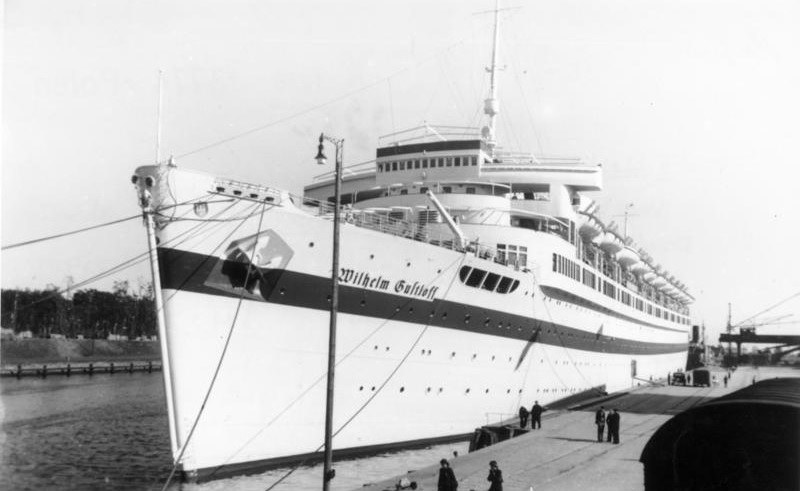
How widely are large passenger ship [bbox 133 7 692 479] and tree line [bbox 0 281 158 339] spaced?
50.6 meters

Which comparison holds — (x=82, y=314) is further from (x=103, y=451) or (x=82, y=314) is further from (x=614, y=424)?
(x=614, y=424)

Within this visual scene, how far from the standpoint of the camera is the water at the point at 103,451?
14966 millimetres

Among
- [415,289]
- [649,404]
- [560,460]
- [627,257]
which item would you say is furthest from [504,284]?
[627,257]

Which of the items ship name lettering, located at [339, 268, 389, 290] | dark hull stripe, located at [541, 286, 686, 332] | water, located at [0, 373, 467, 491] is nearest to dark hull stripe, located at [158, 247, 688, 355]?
ship name lettering, located at [339, 268, 389, 290]

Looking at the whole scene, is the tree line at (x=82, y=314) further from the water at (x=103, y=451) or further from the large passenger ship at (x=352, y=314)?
the large passenger ship at (x=352, y=314)

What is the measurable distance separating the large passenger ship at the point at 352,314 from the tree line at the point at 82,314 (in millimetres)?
50612

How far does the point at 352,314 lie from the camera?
49.4 ft

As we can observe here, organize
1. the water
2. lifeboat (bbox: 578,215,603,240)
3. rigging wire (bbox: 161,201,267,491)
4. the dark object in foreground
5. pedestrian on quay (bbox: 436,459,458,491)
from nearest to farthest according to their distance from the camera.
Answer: the dark object in foreground, pedestrian on quay (bbox: 436,459,458,491), rigging wire (bbox: 161,201,267,491), the water, lifeboat (bbox: 578,215,603,240)

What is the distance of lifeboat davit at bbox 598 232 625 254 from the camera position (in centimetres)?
3228

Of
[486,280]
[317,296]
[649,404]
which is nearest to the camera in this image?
[317,296]

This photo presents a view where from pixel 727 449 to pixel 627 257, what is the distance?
3231 centimetres

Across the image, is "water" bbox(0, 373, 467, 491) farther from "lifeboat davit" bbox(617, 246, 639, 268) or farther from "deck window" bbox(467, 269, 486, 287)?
"lifeboat davit" bbox(617, 246, 639, 268)

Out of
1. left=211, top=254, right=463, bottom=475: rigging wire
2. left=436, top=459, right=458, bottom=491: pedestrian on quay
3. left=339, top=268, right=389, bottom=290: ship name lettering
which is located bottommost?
left=436, top=459, right=458, bottom=491: pedestrian on quay

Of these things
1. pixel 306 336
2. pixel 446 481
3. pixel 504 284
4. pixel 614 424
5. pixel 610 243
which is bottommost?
pixel 614 424
